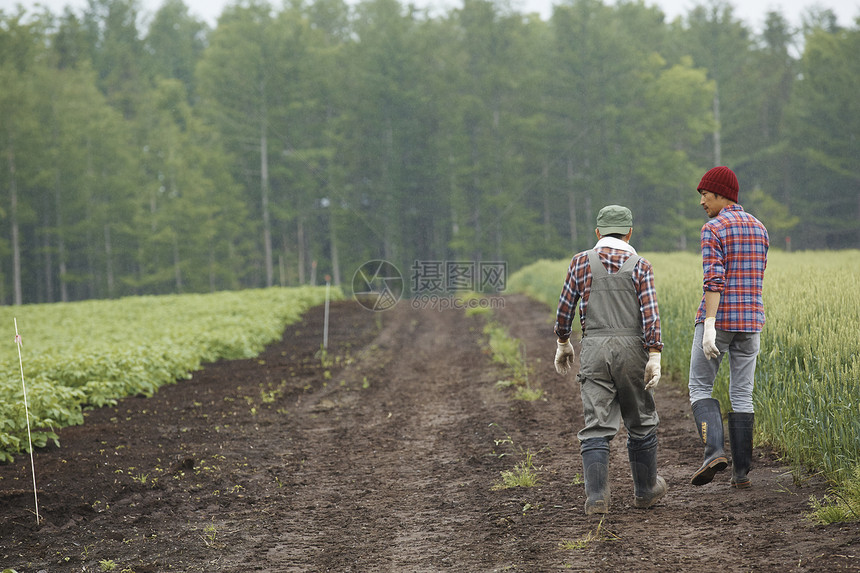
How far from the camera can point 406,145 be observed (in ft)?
149

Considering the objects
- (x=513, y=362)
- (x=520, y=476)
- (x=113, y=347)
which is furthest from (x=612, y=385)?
(x=113, y=347)

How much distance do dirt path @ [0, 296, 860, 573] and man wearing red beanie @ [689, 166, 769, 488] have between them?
420 millimetres

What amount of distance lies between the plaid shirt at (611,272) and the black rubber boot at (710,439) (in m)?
0.77

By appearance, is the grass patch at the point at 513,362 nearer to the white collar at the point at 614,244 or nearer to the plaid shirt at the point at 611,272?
the plaid shirt at the point at 611,272

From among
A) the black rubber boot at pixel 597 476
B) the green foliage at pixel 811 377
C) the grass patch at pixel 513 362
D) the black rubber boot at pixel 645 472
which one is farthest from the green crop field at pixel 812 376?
the grass patch at pixel 513 362

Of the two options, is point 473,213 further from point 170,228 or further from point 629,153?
point 170,228

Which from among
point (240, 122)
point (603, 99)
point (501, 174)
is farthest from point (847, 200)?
point (240, 122)

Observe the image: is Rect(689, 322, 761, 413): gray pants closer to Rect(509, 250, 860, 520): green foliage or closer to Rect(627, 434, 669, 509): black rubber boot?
Rect(509, 250, 860, 520): green foliage

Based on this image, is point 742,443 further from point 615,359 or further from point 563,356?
point 563,356

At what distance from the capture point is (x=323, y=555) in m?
4.14

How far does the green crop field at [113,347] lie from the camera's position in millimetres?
7410

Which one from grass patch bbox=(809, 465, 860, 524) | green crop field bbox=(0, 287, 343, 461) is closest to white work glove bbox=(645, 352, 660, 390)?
grass patch bbox=(809, 465, 860, 524)

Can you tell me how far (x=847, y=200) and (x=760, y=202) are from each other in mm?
5133

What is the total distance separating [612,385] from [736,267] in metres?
1.23
